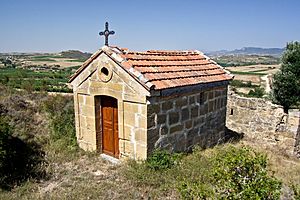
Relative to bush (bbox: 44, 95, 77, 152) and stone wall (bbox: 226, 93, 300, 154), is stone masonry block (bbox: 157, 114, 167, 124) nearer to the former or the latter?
bush (bbox: 44, 95, 77, 152)

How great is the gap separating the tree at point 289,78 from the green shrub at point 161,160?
35.2 ft

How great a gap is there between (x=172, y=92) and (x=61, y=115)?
17.1ft

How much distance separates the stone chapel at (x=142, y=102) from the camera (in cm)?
695

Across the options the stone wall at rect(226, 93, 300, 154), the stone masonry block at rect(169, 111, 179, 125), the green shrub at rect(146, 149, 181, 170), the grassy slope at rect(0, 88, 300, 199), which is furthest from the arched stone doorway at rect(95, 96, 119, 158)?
→ the stone wall at rect(226, 93, 300, 154)

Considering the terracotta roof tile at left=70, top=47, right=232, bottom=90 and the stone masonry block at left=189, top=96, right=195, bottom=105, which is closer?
the terracotta roof tile at left=70, top=47, right=232, bottom=90

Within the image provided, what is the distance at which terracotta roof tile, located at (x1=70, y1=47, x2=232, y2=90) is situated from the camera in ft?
22.7

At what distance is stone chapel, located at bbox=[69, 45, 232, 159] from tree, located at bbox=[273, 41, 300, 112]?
797 centimetres

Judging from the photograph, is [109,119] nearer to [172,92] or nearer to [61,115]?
[172,92]

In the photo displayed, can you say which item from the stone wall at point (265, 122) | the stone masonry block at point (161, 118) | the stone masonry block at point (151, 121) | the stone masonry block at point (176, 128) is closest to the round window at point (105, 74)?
the stone masonry block at point (151, 121)

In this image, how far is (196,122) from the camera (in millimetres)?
8516

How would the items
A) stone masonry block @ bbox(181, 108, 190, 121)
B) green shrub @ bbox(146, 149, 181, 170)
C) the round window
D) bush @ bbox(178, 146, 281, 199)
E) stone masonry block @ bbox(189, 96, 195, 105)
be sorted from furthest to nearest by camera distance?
1. stone masonry block @ bbox(189, 96, 195, 105)
2. stone masonry block @ bbox(181, 108, 190, 121)
3. the round window
4. green shrub @ bbox(146, 149, 181, 170)
5. bush @ bbox(178, 146, 281, 199)

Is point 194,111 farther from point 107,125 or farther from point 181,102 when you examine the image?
point 107,125

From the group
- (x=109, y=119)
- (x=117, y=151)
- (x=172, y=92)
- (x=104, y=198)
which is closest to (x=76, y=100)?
(x=109, y=119)

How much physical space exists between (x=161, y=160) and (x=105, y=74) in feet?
9.24
